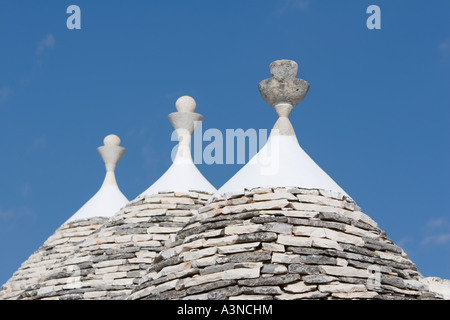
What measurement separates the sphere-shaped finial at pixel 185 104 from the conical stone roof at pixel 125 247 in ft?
4.00

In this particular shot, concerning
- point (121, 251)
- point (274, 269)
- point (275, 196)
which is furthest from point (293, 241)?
point (121, 251)

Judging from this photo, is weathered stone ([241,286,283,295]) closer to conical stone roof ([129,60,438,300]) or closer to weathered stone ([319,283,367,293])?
conical stone roof ([129,60,438,300])

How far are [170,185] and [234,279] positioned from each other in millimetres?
5687

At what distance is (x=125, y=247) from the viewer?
13844 millimetres

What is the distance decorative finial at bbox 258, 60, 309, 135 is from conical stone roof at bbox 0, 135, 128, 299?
589cm

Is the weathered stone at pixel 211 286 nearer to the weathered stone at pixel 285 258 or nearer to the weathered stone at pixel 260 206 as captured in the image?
the weathered stone at pixel 285 258

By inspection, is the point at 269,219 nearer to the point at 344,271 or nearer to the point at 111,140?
the point at 344,271

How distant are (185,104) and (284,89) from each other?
4.35 metres

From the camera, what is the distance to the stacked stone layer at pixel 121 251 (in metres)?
13.5

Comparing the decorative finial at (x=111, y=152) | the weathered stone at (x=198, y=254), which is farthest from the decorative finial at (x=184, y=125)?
the weathered stone at (x=198, y=254)

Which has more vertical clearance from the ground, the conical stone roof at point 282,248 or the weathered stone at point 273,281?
the conical stone roof at point 282,248

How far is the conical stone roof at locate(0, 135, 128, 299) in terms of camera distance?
1619 centimetres
